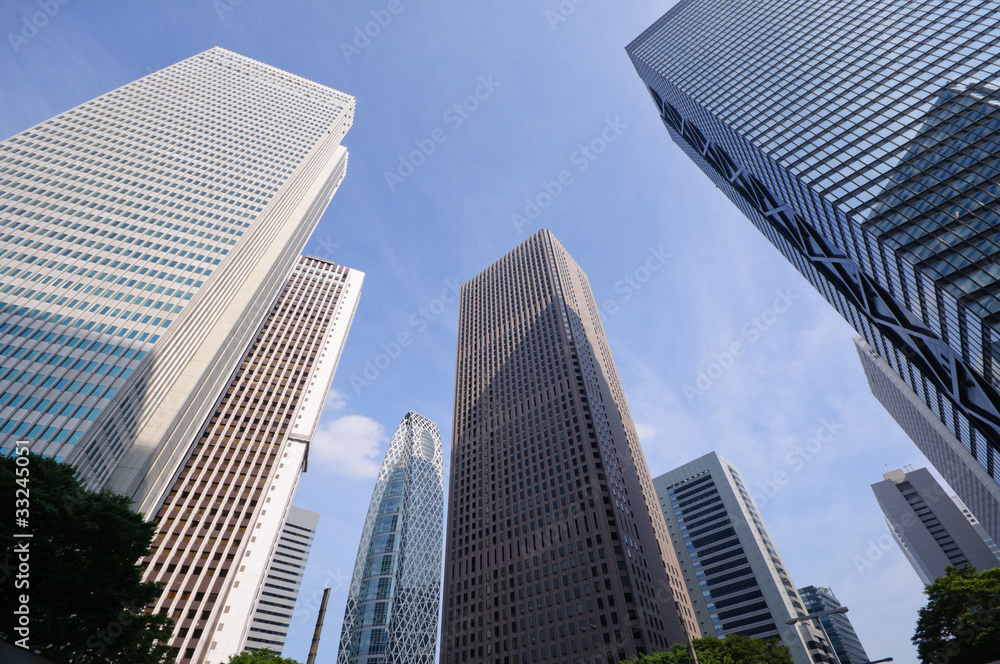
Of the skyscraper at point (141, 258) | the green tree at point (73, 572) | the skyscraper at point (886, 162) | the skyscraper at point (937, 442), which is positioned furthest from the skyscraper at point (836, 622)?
the green tree at point (73, 572)

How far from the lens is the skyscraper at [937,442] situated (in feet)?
320

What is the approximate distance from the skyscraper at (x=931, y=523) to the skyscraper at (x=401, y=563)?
534 ft

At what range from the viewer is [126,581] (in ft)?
78.5

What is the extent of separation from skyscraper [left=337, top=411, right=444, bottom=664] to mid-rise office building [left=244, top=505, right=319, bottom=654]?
20.5m

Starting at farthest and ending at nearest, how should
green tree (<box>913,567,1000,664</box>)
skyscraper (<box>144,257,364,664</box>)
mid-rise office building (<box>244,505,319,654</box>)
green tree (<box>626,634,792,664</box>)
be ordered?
mid-rise office building (<box>244,505,319,654</box>)
skyscraper (<box>144,257,364,664</box>)
green tree (<box>626,634,792,664</box>)
green tree (<box>913,567,1000,664</box>)

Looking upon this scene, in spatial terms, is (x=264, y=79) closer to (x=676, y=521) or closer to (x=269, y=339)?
(x=269, y=339)

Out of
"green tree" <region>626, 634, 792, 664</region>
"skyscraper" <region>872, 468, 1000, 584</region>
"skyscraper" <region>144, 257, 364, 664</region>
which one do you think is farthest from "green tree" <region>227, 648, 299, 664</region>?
"skyscraper" <region>872, 468, 1000, 584</region>

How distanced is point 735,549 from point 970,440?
8314 centimetres

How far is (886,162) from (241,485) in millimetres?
108205

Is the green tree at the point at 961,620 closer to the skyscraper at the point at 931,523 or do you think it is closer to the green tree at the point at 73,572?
the green tree at the point at 73,572

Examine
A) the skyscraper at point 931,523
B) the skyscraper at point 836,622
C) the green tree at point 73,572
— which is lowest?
the green tree at point 73,572

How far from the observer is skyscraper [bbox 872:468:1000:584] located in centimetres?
15638

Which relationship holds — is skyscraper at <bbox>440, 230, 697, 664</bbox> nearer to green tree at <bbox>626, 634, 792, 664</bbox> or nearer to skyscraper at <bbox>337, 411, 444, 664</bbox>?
green tree at <bbox>626, 634, 792, 664</bbox>

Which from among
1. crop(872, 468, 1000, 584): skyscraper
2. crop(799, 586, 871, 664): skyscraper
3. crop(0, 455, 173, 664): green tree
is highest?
crop(872, 468, 1000, 584): skyscraper
